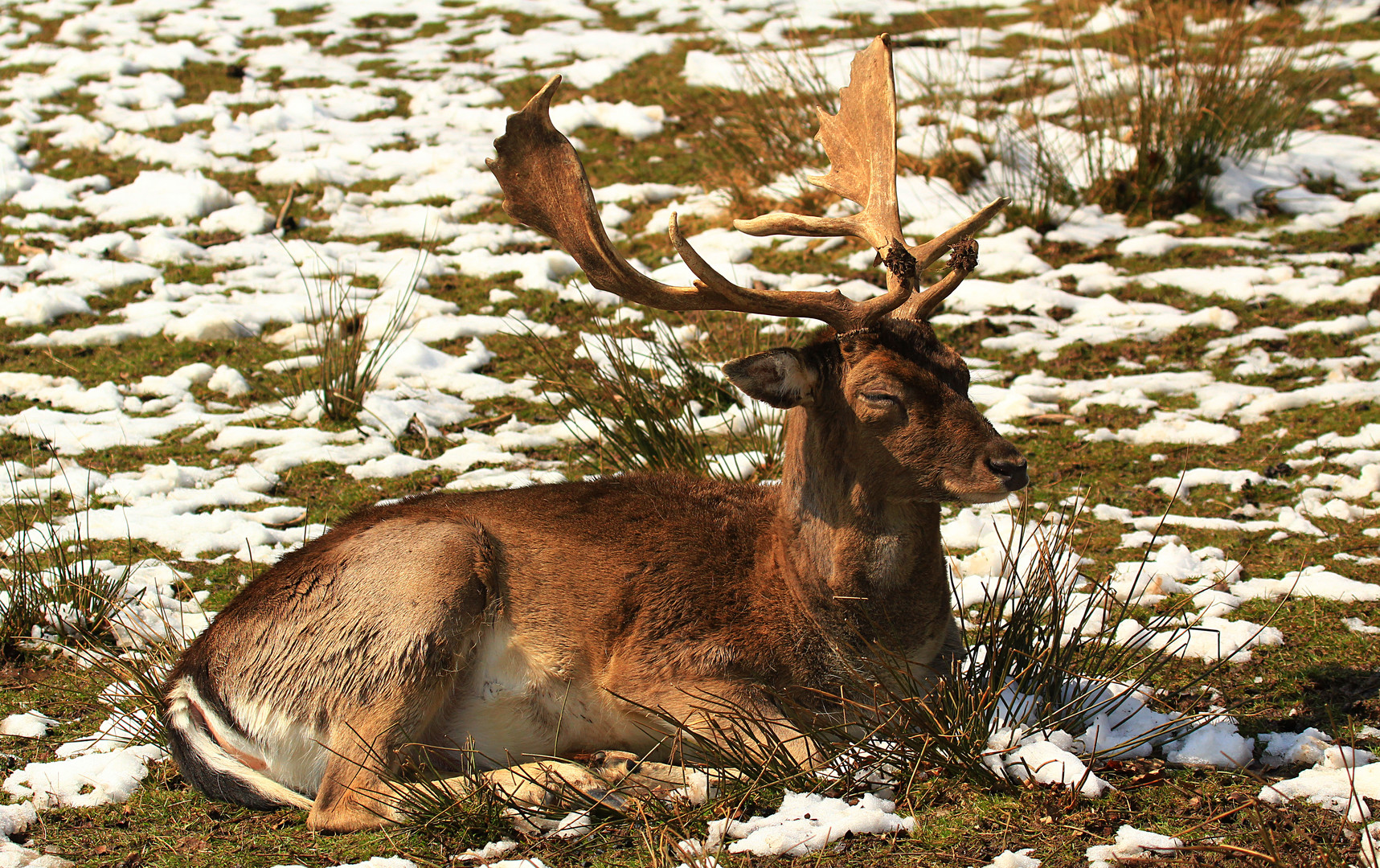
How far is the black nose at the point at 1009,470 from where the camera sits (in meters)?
3.60

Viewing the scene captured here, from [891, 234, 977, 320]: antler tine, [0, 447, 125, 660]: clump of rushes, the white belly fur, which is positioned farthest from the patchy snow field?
[891, 234, 977, 320]: antler tine

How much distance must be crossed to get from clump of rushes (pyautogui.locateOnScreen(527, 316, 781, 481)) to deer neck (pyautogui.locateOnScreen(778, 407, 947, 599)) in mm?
1259

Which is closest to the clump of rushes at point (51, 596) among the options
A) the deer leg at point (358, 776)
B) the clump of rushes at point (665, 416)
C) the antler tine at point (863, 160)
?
the deer leg at point (358, 776)

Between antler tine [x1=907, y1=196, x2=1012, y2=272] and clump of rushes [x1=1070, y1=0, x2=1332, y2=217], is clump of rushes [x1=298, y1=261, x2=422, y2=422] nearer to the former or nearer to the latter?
antler tine [x1=907, y1=196, x2=1012, y2=272]

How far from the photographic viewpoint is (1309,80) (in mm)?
10062

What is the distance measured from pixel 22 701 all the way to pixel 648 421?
113 inches

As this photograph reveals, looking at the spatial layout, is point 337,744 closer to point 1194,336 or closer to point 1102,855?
point 1102,855

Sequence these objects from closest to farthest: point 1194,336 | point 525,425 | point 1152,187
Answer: point 525,425 → point 1194,336 → point 1152,187

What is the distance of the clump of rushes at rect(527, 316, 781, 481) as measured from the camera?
18.9 feet

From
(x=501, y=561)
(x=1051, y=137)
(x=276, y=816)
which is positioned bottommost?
(x=276, y=816)

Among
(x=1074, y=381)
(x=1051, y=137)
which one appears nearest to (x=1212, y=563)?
(x=1074, y=381)

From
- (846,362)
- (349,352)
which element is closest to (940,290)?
(846,362)

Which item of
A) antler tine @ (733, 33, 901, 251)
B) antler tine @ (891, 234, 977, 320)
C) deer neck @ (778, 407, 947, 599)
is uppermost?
antler tine @ (733, 33, 901, 251)

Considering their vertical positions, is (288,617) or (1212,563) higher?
(288,617)
